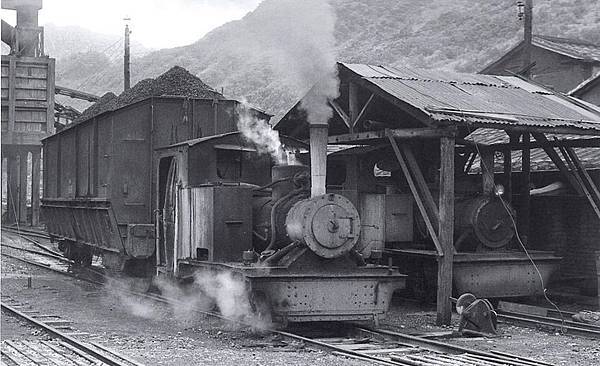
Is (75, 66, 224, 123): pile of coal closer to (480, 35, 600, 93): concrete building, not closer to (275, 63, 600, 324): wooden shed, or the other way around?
(275, 63, 600, 324): wooden shed

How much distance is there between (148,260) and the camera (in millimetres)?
15562

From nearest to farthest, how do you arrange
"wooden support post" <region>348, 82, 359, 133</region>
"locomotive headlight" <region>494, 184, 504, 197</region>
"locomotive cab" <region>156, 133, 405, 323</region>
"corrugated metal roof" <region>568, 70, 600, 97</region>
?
"locomotive cab" <region>156, 133, 405, 323</region> < "wooden support post" <region>348, 82, 359, 133</region> < "locomotive headlight" <region>494, 184, 504, 197</region> < "corrugated metal roof" <region>568, 70, 600, 97</region>

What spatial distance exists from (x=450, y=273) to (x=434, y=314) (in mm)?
1777

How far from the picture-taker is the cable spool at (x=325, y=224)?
10.4 meters

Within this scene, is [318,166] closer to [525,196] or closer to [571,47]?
[525,196]

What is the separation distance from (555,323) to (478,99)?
3.70 meters

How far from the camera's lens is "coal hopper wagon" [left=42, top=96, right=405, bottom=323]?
34.7ft

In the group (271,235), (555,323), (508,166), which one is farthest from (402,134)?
(555,323)

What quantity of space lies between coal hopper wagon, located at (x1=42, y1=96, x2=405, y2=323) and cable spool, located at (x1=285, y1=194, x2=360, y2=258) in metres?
0.01

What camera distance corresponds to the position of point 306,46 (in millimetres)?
11938

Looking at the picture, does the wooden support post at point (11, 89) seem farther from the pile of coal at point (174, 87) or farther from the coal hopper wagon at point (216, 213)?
the coal hopper wagon at point (216, 213)

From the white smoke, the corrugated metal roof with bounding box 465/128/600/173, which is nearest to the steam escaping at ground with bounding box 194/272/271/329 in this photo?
the white smoke

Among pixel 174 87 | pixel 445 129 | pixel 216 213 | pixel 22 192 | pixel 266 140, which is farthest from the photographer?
pixel 22 192

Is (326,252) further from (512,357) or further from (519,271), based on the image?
(519,271)
